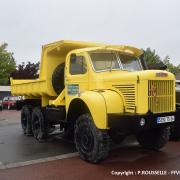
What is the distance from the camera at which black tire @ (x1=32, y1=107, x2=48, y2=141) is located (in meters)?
11.7

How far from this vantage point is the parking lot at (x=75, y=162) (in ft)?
24.2

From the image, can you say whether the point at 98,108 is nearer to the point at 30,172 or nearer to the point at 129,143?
the point at 30,172

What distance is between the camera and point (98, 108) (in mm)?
7859

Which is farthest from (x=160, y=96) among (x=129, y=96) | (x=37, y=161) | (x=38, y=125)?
(x=38, y=125)

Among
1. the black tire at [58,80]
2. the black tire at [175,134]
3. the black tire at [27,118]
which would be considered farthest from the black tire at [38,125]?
the black tire at [175,134]

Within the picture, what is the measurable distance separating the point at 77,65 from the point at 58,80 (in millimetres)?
1639

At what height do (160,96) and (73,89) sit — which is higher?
(73,89)

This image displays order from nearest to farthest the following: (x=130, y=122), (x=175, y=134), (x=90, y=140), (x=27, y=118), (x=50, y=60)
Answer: (x=130, y=122)
(x=90, y=140)
(x=175, y=134)
(x=50, y=60)
(x=27, y=118)

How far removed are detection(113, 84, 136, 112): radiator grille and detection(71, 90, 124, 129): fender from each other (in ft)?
0.41

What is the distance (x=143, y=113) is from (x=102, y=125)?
0.92m

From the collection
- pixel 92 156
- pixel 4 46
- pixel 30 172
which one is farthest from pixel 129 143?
pixel 4 46

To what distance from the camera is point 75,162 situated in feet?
27.8

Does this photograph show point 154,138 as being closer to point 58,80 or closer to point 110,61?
point 110,61

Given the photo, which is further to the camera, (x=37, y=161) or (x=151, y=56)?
(x=151, y=56)
